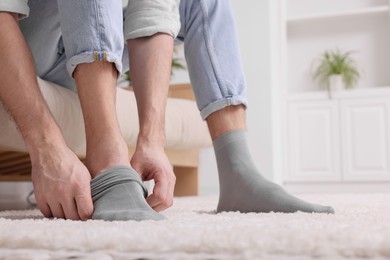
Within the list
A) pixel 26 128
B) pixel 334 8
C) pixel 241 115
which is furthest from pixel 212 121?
pixel 334 8

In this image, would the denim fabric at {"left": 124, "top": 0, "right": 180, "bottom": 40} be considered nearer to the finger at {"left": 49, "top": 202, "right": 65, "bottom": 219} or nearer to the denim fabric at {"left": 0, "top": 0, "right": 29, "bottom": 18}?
the denim fabric at {"left": 0, "top": 0, "right": 29, "bottom": 18}

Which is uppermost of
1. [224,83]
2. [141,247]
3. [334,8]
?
[334,8]

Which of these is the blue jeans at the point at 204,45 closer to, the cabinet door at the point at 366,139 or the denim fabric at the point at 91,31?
the denim fabric at the point at 91,31

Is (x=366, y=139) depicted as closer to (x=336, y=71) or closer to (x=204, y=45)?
(x=336, y=71)

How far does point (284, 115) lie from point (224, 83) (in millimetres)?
2750

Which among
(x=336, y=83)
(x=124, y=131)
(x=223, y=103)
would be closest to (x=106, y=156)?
(x=223, y=103)

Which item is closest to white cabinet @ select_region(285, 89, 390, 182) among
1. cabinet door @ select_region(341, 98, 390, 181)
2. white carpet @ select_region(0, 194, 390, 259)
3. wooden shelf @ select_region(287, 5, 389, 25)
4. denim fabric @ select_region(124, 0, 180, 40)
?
cabinet door @ select_region(341, 98, 390, 181)

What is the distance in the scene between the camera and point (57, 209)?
0.65m

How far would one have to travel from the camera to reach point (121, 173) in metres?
0.64

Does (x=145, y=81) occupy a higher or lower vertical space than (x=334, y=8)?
lower

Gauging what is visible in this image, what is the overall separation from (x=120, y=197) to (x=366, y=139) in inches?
118

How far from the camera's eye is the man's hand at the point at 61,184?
2.06 feet

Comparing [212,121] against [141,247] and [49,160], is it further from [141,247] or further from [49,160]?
[141,247]

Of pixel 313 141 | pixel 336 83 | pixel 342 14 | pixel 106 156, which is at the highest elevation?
pixel 342 14
